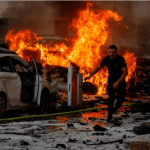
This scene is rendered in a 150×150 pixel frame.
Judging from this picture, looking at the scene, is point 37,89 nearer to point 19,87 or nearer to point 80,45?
point 19,87

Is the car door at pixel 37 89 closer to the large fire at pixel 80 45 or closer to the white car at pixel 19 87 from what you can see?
the white car at pixel 19 87

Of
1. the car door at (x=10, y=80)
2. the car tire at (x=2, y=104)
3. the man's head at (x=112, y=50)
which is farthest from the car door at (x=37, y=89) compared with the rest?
the man's head at (x=112, y=50)

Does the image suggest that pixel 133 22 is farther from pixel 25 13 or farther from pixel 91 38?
pixel 25 13

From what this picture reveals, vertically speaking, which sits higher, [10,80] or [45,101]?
[10,80]

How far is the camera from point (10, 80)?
761 centimetres

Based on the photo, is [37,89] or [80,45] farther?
[80,45]

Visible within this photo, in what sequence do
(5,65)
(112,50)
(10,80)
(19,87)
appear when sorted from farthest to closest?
(19,87) → (5,65) → (10,80) → (112,50)

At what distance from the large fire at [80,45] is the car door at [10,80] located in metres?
13.5

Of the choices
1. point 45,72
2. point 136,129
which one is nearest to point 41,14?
point 45,72

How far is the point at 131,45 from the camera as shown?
24.5 m

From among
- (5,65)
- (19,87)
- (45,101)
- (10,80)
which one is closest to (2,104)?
(10,80)

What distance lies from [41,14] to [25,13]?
1263 millimetres

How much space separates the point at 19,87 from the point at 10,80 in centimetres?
46

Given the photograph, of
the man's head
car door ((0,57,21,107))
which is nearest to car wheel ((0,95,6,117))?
car door ((0,57,21,107))
